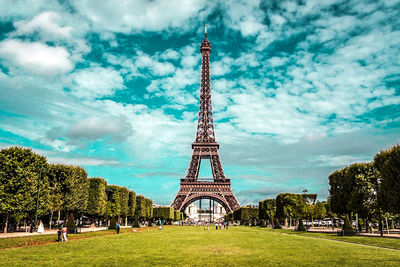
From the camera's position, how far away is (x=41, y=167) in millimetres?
A: 34781

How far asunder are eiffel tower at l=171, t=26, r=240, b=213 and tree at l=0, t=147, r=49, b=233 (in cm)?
5015

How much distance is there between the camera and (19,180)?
3284 cm

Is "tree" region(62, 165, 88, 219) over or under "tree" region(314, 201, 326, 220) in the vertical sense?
over

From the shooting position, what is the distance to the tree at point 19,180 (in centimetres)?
3145

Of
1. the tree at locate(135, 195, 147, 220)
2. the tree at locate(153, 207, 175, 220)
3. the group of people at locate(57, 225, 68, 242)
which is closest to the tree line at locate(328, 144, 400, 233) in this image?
the group of people at locate(57, 225, 68, 242)

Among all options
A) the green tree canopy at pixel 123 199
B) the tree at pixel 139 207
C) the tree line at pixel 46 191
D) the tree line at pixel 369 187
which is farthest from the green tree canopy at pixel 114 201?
the tree line at pixel 369 187

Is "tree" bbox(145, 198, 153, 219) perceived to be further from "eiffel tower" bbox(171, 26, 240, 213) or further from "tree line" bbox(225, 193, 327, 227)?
"tree line" bbox(225, 193, 327, 227)

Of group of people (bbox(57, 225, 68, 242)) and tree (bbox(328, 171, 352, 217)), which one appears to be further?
tree (bbox(328, 171, 352, 217))

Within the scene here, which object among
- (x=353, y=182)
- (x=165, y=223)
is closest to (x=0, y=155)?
(x=353, y=182)

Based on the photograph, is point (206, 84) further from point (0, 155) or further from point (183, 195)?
point (0, 155)

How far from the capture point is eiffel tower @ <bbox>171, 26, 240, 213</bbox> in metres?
83.2

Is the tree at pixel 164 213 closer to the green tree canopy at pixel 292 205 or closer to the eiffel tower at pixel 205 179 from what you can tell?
the eiffel tower at pixel 205 179

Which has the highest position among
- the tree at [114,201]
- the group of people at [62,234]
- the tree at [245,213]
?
the tree at [114,201]

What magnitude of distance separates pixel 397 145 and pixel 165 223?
2809 inches
